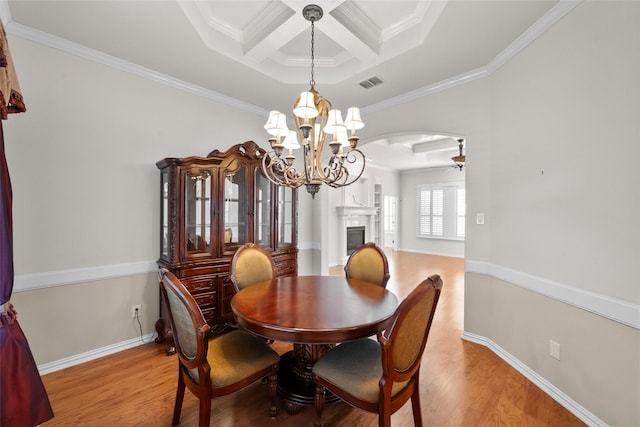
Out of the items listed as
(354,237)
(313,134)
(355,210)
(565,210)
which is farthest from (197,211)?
(354,237)

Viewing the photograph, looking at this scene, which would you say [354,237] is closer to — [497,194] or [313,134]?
[497,194]

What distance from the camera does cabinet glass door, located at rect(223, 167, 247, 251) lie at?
3.00 meters

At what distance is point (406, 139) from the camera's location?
553cm

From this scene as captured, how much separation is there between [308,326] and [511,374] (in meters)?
2.00

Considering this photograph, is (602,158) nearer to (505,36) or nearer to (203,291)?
(505,36)

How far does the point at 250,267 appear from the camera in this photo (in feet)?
8.29

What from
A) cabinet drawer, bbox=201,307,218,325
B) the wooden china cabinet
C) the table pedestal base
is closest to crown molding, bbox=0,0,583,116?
the wooden china cabinet

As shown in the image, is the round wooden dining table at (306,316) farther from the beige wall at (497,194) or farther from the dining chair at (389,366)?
the beige wall at (497,194)

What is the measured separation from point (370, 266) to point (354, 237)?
4.63m

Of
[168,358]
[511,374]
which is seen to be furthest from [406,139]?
[168,358]

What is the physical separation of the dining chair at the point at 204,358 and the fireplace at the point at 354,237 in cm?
546

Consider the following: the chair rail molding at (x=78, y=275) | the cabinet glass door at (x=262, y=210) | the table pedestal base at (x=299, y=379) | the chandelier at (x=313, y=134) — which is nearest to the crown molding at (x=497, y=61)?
the chandelier at (x=313, y=134)

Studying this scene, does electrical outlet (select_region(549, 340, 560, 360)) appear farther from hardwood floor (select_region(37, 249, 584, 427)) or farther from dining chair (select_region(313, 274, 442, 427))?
dining chair (select_region(313, 274, 442, 427))

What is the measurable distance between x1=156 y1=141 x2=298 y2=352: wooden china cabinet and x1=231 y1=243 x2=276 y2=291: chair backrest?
0.49 meters
